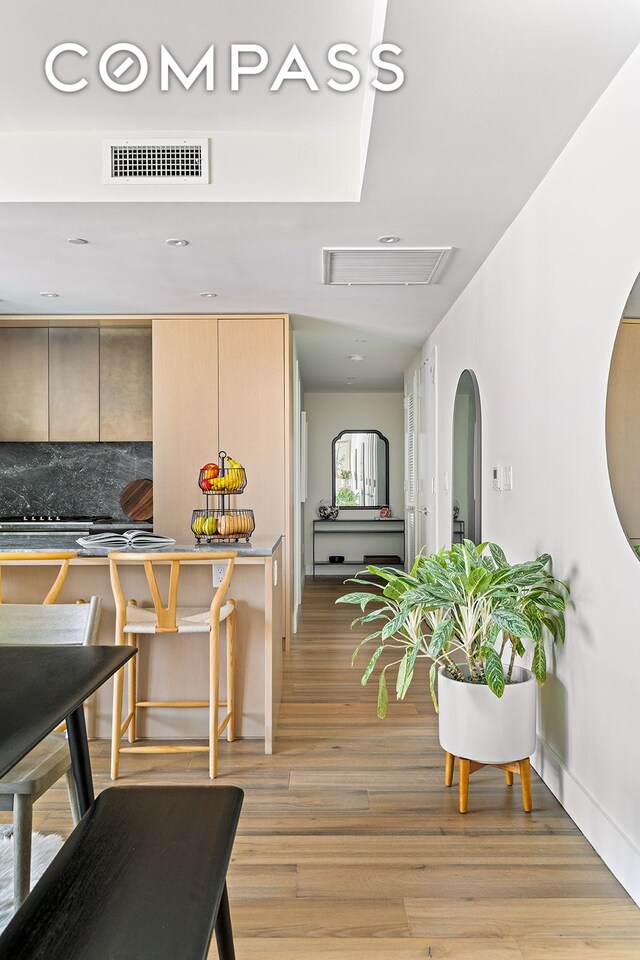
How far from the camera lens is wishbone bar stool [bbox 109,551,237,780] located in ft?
9.46

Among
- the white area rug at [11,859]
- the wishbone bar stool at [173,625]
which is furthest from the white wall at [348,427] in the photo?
the white area rug at [11,859]

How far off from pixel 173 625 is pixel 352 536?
6.38m

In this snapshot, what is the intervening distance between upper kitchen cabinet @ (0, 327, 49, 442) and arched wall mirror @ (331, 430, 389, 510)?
4427mm

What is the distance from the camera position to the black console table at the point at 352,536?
9.06m

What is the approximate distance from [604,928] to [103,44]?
10.0ft

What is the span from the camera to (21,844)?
5.39 ft

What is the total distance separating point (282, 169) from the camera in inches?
120

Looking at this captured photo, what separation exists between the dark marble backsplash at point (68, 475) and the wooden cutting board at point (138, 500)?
8 centimetres

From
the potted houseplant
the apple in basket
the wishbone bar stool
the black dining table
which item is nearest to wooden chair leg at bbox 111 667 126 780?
the wishbone bar stool

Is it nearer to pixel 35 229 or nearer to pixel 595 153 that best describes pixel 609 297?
pixel 595 153

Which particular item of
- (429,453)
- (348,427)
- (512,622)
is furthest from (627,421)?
(348,427)

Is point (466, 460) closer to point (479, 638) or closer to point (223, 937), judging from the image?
point (479, 638)

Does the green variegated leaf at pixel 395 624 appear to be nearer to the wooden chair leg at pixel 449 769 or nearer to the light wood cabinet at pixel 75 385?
the wooden chair leg at pixel 449 769

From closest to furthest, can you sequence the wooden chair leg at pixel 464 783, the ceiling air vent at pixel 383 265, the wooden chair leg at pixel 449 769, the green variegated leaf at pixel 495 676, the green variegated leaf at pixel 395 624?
the green variegated leaf at pixel 495 676, the green variegated leaf at pixel 395 624, the wooden chair leg at pixel 464 783, the wooden chair leg at pixel 449 769, the ceiling air vent at pixel 383 265
